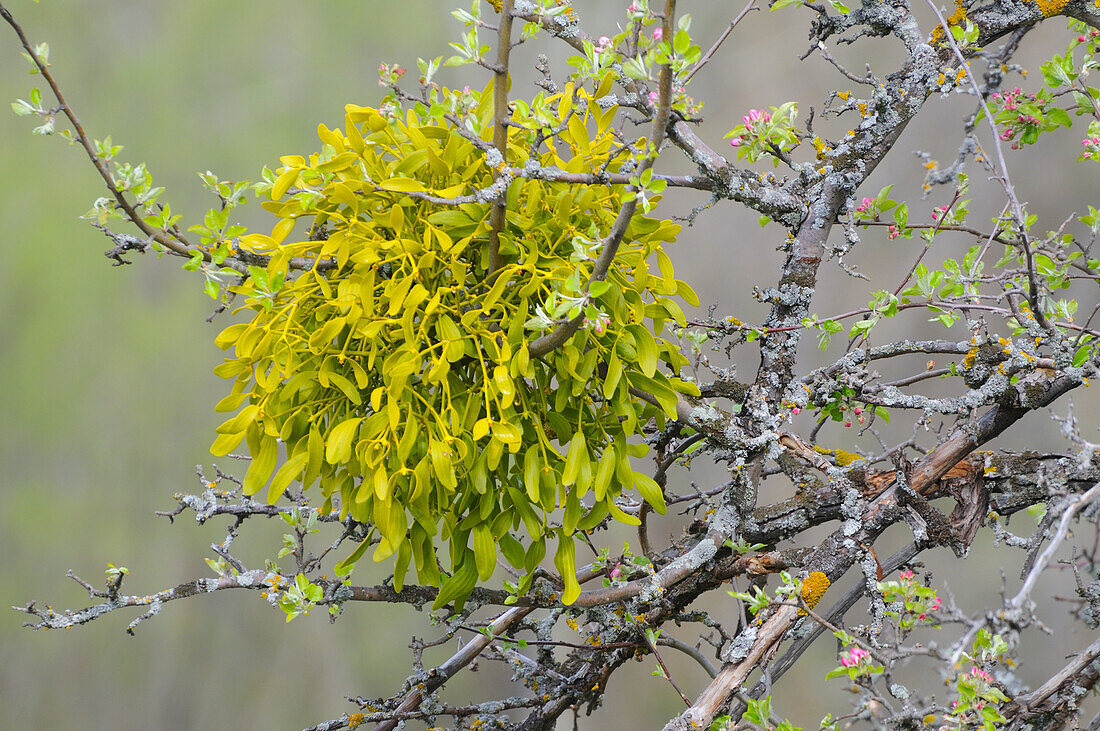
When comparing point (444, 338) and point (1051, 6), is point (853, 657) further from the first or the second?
point (1051, 6)

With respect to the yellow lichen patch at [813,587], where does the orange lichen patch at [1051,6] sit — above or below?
above

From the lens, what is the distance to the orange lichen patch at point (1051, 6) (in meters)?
0.84

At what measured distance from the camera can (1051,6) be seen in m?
0.84

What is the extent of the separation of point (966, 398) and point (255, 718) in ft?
4.16

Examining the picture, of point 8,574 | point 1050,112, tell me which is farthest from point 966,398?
point 8,574

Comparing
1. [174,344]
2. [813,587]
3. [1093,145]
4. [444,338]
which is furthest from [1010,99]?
[174,344]

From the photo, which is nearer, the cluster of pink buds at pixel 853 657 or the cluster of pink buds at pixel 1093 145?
the cluster of pink buds at pixel 853 657

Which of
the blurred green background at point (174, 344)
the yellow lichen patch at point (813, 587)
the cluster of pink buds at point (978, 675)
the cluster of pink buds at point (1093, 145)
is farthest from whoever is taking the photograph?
the blurred green background at point (174, 344)

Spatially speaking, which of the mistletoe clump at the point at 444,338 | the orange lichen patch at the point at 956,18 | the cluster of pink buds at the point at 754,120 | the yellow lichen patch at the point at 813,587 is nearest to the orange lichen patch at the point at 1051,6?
the orange lichen patch at the point at 956,18

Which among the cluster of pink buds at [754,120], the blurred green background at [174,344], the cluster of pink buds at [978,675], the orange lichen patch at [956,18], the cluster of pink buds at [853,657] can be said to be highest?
the blurred green background at [174,344]

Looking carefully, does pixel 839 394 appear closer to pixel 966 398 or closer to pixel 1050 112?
pixel 966 398

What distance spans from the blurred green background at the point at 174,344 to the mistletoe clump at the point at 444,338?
80 cm

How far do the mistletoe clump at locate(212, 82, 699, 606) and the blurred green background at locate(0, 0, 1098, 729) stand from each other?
0.80 m

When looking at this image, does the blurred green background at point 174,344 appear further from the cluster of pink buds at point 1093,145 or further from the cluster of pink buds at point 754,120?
the cluster of pink buds at point 754,120
